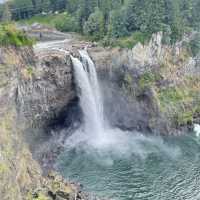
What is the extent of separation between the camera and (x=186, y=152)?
226 ft

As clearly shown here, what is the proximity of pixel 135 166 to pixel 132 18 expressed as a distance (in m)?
28.8

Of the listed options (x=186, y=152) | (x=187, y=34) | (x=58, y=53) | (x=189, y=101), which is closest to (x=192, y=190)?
(x=186, y=152)

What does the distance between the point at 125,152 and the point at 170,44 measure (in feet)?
75.5

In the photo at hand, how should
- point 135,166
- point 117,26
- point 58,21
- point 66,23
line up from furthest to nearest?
point 58,21 < point 66,23 < point 117,26 < point 135,166

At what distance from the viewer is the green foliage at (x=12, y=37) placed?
6304 cm

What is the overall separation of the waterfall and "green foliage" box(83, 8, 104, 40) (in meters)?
8.87

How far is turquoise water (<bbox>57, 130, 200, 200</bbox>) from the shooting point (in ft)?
190

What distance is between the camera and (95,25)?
271ft

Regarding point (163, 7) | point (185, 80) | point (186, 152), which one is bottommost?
point (186, 152)

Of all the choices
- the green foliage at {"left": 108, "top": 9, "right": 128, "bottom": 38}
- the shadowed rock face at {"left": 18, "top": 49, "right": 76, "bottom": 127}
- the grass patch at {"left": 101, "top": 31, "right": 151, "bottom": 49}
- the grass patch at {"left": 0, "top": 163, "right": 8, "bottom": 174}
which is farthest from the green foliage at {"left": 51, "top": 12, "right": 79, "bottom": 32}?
the grass patch at {"left": 0, "top": 163, "right": 8, "bottom": 174}

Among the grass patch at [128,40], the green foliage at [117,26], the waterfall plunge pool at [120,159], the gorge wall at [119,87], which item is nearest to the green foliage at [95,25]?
the green foliage at [117,26]

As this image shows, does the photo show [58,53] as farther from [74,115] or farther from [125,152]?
[125,152]

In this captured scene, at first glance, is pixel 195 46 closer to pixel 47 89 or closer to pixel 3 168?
pixel 47 89

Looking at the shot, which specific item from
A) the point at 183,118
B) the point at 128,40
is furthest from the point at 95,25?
the point at 183,118
